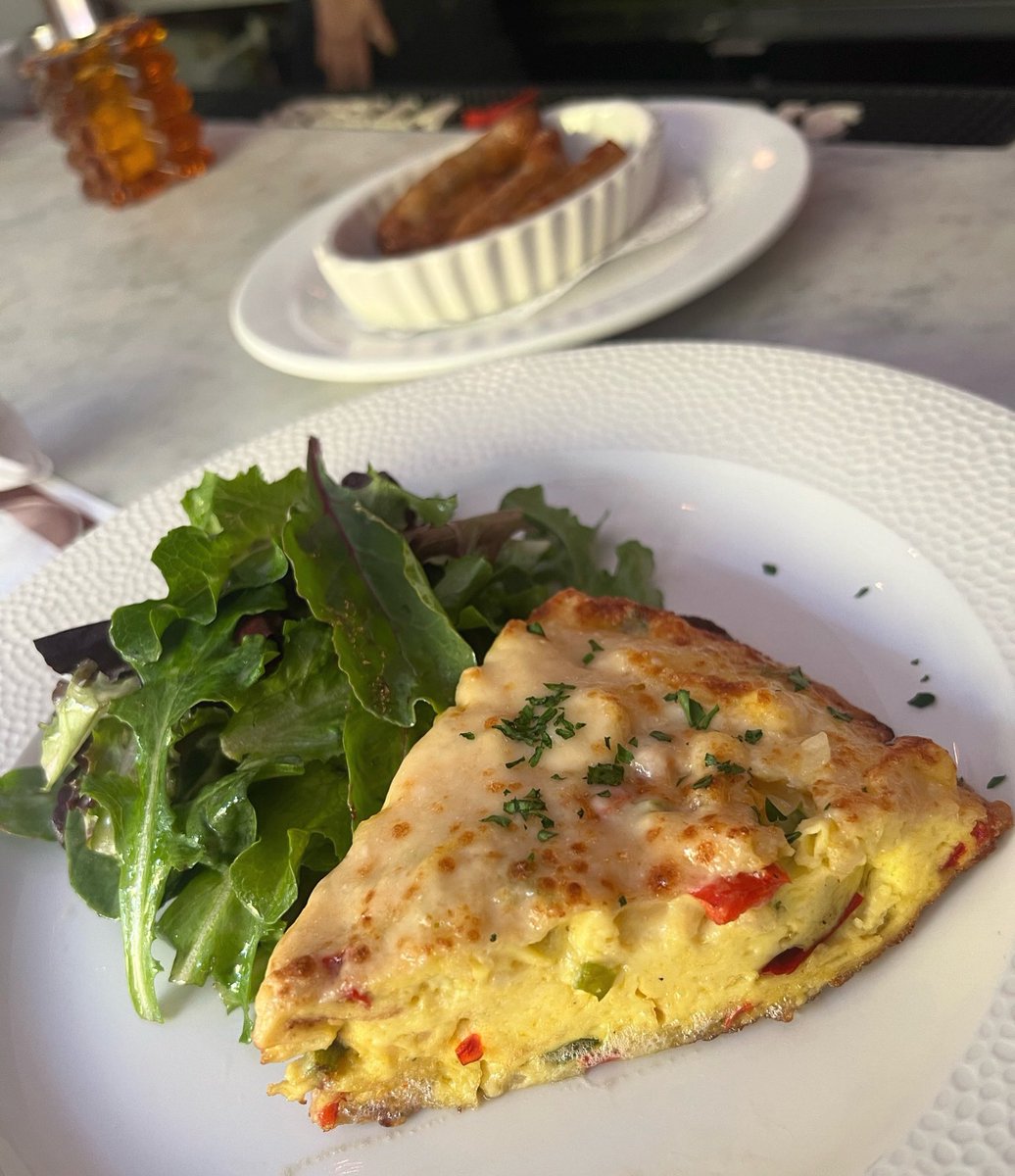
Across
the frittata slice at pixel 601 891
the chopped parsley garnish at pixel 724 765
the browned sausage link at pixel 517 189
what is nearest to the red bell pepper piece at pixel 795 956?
the frittata slice at pixel 601 891

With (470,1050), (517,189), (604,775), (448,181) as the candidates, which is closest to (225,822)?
(470,1050)

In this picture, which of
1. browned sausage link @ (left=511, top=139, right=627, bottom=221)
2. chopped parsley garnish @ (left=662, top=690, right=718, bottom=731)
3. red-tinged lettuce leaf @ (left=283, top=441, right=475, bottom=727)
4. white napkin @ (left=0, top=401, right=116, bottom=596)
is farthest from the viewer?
browned sausage link @ (left=511, top=139, right=627, bottom=221)

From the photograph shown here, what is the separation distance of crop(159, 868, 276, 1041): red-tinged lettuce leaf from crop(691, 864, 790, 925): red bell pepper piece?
0.66 metres

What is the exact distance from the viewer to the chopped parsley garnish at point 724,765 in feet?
4.40

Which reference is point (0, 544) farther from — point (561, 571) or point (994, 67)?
point (994, 67)

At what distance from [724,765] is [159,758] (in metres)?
0.91

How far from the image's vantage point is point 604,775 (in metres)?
1.36

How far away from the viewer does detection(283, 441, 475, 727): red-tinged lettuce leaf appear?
1698mm

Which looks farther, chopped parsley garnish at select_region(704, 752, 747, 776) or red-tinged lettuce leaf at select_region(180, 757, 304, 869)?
red-tinged lettuce leaf at select_region(180, 757, 304, 869)

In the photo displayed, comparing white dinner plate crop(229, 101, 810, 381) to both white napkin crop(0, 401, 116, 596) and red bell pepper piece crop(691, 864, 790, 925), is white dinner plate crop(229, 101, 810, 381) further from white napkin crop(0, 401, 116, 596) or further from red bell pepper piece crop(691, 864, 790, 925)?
red bell pepper piece crop(691, 864, 790, 925)

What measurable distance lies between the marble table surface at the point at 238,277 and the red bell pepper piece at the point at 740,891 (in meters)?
1.30

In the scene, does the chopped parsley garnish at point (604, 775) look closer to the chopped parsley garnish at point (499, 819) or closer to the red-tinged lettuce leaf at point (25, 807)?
the chopped parsley garnish at point (499, 819)

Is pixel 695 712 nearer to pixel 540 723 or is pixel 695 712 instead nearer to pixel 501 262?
pixel 540 723

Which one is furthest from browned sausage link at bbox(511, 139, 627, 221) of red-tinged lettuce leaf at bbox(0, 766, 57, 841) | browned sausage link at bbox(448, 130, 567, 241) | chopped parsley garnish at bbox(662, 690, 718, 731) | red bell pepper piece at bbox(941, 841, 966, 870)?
red bell pepper piece at bbox(941, 841, 966, 870)
